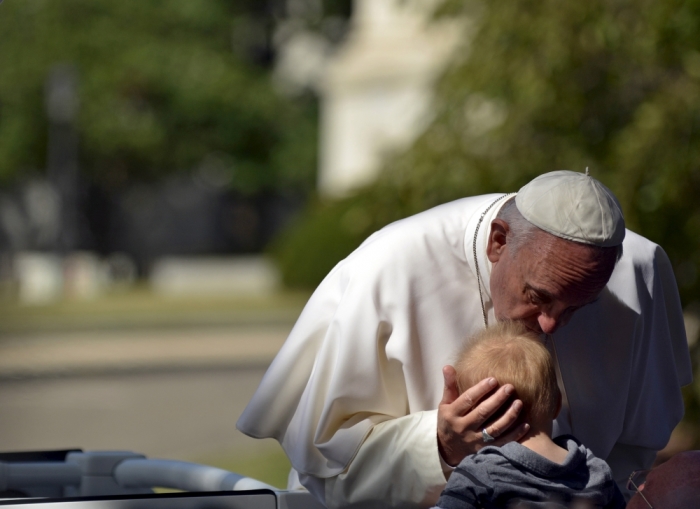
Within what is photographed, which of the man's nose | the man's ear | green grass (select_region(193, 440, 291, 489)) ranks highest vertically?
the man's ear

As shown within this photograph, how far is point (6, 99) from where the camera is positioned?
28188 millimetres

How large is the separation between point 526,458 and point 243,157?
96.5 ft

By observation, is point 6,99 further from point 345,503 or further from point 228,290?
point 345,503

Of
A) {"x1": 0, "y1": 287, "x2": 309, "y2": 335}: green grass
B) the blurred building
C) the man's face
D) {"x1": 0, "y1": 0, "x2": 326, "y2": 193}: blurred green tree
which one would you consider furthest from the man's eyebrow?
{"x1": 0, "y1": 0, "x2": 326, "y2": 193}: blurred green tree

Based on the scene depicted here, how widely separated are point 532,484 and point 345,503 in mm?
518

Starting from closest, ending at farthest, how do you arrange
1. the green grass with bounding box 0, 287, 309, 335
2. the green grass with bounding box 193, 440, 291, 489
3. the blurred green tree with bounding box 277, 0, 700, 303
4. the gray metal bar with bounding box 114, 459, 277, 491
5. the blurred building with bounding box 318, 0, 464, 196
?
1. the gray metal bar with bounding box 114, 459, 277, 491
2. the blurred green tree with bounding box 277, 0, 700, 303
3. the green grass with bounding box 193, 440, 291, 489
4. the green grass with bounding box 0, 287, 309, 335
5. the blurred building with bounding box 318, 0, 464, 196

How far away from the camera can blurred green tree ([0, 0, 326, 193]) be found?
27.8 m

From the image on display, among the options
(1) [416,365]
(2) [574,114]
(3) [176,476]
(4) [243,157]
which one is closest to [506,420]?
(1) [416,365]

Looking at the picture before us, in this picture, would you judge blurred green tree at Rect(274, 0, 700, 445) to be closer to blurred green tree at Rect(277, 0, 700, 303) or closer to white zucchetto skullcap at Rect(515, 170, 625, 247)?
blurred green tree at Rect(277, 0, 700, 303)

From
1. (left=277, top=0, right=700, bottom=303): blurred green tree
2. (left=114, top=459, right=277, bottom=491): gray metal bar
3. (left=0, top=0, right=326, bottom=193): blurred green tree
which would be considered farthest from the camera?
(left=0, top=0, right=326, bottom=193): blurred green tree

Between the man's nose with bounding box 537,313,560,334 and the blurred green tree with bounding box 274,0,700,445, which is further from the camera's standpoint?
the blurred green tree with bounding box 274,0,700,445

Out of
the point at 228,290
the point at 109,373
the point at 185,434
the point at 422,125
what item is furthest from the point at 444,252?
the point at 228,290

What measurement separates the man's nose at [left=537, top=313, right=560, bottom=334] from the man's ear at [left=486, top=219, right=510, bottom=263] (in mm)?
177

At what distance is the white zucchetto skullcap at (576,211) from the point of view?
2.24m
